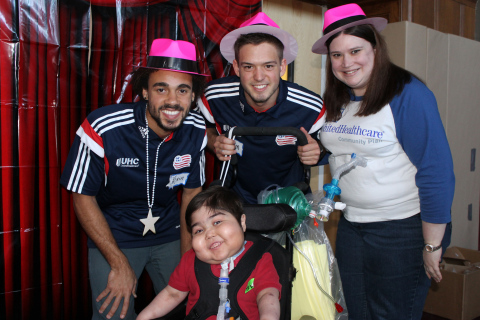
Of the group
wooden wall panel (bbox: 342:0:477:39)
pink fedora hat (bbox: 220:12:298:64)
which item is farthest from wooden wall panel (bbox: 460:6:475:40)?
pink fedora hat (bbox: 220:12:298:64)

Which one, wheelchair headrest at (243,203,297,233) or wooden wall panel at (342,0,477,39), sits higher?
wooden wall panel at (342,0,477,39)

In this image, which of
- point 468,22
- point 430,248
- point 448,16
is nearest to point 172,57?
point 430,248

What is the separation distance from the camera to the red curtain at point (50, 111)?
7.44ft

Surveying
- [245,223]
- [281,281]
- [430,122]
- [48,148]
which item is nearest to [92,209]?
[48,148]

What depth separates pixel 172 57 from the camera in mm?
2098

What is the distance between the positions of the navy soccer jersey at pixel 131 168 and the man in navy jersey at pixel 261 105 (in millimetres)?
192

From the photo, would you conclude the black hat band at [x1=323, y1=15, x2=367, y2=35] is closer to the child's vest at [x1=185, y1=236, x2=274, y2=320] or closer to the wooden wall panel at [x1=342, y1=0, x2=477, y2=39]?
the child's vest at [x1=185, y1=236, x2=274, y2=320]

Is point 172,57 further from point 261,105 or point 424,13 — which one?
point 424,13

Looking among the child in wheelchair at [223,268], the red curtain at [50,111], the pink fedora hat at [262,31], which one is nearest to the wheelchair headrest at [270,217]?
the child in wheelchair at [223,268]

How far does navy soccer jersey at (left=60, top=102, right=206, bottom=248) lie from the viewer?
2045mm

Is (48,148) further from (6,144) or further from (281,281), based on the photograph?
(281,281)

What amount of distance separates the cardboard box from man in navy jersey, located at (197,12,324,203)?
1.76 m

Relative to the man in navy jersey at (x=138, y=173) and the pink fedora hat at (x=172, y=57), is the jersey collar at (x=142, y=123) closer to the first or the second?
the man in navy jersey at (x=138, y=173)

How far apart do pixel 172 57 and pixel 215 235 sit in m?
0.93
